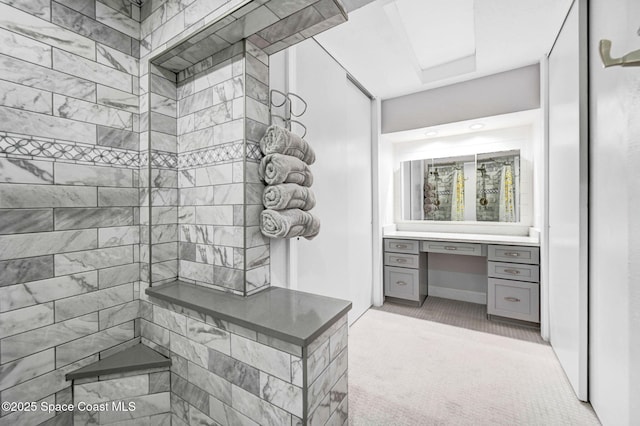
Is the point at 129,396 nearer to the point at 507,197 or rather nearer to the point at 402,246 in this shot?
the point at 402,246

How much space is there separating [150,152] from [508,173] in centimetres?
353

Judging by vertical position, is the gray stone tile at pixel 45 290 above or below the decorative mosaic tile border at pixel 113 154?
below

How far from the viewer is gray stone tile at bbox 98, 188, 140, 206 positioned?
1.32 m

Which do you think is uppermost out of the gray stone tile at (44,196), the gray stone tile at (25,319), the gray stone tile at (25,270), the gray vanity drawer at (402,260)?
the gray stone tile at (44,196)

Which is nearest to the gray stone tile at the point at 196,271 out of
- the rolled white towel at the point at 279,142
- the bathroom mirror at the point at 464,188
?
the rolled white towel at the point at 279,142

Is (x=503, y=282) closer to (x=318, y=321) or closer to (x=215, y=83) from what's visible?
(x=318, y=321)

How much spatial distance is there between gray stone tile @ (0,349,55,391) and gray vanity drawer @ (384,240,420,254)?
292 centimetres

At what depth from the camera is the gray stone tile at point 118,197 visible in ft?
4.34

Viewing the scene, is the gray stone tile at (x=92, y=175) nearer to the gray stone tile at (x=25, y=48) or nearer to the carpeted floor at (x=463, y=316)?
the gray stone tile at (x=25, y=48)

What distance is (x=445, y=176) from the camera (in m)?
3.33

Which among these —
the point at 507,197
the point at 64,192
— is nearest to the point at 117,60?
the point at 64,192

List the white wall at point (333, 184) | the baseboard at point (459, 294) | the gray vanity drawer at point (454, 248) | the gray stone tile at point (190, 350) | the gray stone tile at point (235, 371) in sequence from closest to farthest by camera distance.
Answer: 1. the gray stone tile at point (235, 371)
2. the gray stone tile at point (190, 350)
3. the white wall at point (333, 184)
4. the gray vanity drawer at point (454, 248)
5. the baseboard at point (459, 294)

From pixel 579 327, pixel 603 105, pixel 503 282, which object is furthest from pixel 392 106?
pixel 579 327

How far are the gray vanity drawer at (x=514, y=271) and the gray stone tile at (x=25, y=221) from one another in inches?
134
